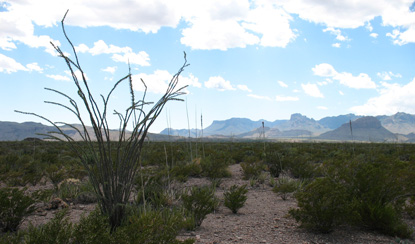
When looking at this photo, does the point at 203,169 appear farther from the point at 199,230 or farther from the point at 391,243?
the point at 391,243

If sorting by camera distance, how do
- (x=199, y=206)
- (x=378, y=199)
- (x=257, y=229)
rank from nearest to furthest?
(x=257, y=229)
(x=378, y=199)
(x=199, y=206)

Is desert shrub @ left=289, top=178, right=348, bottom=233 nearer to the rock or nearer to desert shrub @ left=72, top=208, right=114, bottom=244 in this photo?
desert shrub @ left=72, top=208, right=114, bottom=244

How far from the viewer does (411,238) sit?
4262mm

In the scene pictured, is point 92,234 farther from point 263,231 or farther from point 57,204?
point 57,204

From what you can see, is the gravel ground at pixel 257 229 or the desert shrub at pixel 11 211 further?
the desert shrub at pixel 11 211

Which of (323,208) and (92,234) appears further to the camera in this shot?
(323,208)

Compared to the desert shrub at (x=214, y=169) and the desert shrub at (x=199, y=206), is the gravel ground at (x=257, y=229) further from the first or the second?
the desert shrub at (x=214, y=169)

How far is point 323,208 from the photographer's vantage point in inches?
175

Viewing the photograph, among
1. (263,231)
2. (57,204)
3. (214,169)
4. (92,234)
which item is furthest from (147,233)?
(214,169)

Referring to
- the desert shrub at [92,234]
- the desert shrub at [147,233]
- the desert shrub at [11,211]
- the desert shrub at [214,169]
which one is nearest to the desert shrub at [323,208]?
the desert shrub at [147,233]

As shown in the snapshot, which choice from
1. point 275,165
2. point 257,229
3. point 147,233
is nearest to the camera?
point 147,233

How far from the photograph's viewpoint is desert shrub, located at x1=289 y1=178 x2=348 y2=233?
441cm

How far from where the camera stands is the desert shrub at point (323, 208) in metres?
4.41

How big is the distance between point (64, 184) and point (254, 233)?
5.32 meters
